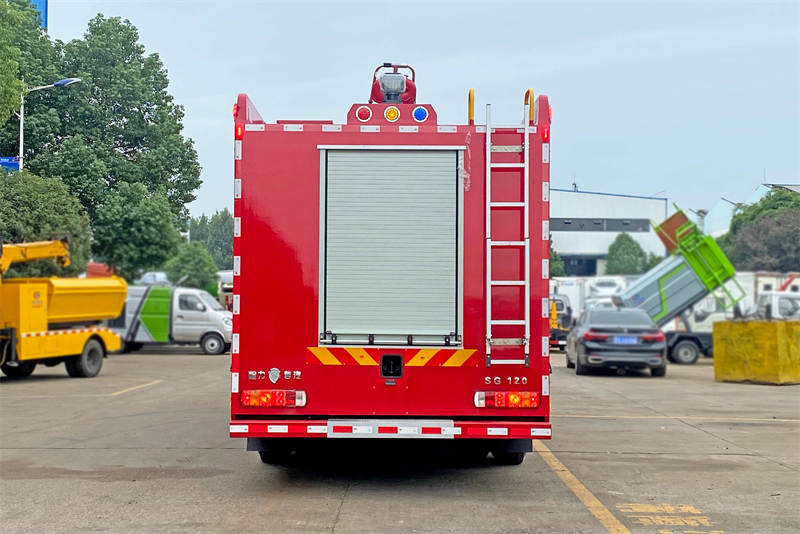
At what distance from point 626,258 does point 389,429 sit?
20.7 m

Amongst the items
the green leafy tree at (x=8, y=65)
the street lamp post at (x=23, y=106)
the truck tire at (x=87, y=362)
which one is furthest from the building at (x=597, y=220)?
the truck tire at (x=87, y=362)

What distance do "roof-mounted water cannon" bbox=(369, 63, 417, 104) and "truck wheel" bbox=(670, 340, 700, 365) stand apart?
18972 mm

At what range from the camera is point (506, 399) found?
6984mm

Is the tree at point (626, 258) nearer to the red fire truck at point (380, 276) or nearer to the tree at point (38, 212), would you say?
the tree at point (38, 212)

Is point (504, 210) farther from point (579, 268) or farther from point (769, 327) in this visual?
point (579, 268)

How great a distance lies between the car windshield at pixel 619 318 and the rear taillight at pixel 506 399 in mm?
13819

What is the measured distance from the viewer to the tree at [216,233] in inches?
327

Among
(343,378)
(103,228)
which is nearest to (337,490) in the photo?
(343,378)

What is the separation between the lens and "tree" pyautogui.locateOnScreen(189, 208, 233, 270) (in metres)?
8.32

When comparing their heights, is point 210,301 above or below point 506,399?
above

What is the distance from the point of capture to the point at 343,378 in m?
7.02

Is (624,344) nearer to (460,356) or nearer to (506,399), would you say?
(506,399)

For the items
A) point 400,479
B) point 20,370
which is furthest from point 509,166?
point 20,370

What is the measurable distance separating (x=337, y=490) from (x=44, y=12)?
9.68 m
